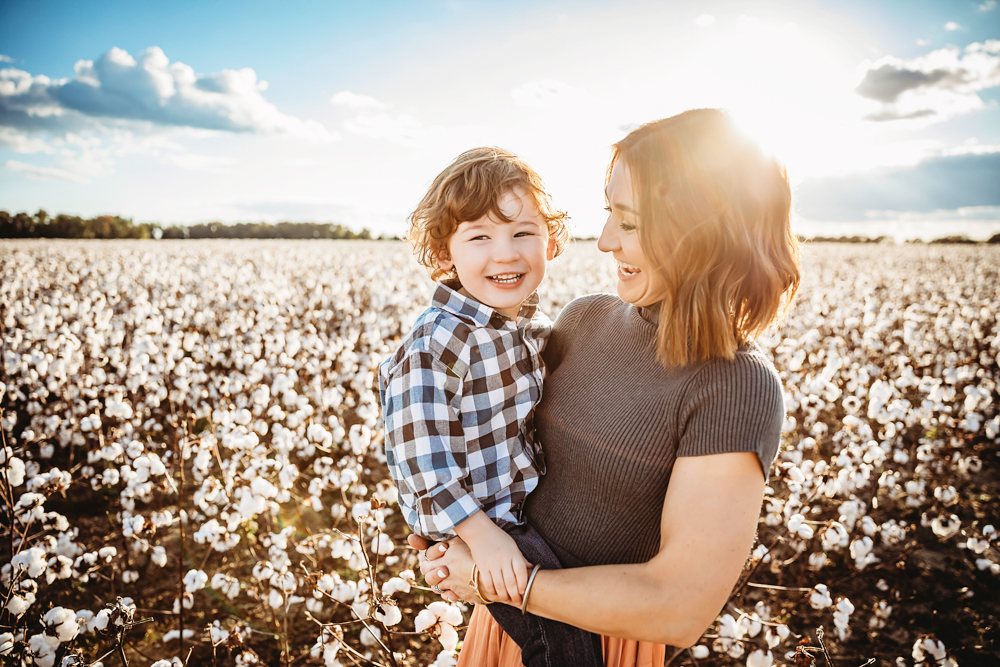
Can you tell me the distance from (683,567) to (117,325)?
779cm

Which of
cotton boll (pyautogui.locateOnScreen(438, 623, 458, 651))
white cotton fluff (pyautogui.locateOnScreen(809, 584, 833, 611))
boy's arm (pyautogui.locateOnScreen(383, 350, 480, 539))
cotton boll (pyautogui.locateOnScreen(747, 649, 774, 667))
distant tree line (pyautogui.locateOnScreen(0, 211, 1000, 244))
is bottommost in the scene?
cotton boll (pyautogui.locateOnScreen(747, 649, 774, 667))

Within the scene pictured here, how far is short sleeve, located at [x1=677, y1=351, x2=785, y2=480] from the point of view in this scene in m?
1.25

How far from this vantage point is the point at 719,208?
1445 millimetres

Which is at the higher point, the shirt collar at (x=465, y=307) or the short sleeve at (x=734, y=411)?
the shirt collar at (x=465, y=307)

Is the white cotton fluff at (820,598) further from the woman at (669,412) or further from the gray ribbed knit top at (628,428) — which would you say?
the gray ribbed knit top at (628,428)

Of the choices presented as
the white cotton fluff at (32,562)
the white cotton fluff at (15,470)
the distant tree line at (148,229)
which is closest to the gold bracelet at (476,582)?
the white cotton fluff at (32,562)

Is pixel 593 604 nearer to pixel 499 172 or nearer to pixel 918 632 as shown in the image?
pixel 499 172

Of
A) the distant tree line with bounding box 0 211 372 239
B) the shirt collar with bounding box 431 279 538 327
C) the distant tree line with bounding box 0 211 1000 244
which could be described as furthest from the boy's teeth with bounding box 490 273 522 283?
the distant tree line with bounding box 0 211 372 239

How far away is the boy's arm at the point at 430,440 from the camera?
5.19ft

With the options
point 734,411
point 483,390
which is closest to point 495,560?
point 483,390

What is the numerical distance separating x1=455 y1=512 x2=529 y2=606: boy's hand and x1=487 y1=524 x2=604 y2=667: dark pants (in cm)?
9

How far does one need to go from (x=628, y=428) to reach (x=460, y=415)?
58 cm

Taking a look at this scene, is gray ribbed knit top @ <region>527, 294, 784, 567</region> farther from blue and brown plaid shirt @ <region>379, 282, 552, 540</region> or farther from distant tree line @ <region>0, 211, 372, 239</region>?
distant tree line @ <region>0, 211, 372, 239</region>

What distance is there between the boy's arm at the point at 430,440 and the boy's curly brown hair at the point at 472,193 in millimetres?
553
